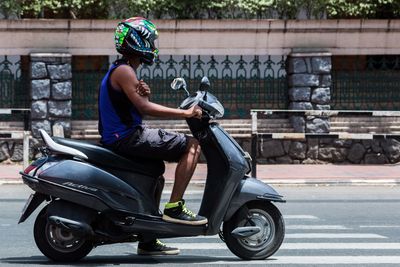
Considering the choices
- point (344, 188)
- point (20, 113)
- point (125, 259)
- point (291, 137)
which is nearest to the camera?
point (125, 259)

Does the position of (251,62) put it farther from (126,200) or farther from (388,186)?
(126,200)

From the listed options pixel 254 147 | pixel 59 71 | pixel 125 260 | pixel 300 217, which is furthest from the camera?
pixel 59 71

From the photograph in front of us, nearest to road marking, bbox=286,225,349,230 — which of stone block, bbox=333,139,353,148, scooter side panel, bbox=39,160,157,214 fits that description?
scooter side panel, bbox=39,160,157,214

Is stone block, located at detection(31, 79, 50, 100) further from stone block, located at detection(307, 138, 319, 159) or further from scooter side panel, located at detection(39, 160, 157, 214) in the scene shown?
scooter side panel, located at detection(39, 160, 157, 214)

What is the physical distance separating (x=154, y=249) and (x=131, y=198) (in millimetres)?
711

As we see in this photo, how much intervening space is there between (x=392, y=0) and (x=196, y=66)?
4.34 metres

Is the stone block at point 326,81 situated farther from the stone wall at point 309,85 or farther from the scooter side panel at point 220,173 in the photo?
the scooter side panel at point 220,173

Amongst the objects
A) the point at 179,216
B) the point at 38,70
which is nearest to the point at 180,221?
the point at 179,216

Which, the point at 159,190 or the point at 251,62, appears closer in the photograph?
the point at 159,190

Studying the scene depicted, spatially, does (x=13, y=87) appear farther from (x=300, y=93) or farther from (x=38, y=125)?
(x=300, y=93)

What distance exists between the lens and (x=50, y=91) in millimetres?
20891

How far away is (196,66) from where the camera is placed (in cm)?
2141

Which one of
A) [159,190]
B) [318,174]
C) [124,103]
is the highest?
[124,103]

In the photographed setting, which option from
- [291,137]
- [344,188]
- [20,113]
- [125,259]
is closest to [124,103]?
[125,259]
